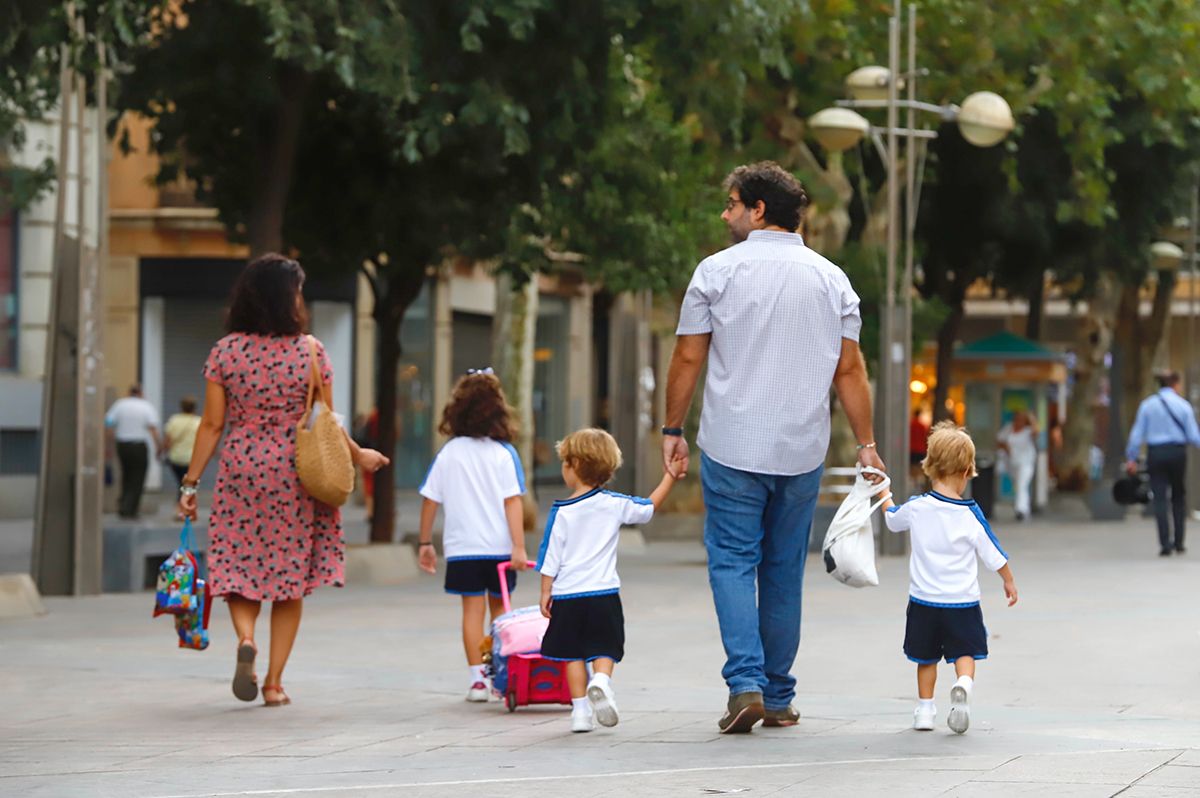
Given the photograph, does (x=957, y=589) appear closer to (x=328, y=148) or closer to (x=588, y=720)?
(x=588, y=720)

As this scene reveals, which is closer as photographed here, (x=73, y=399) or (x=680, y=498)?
(x=73, y=399)

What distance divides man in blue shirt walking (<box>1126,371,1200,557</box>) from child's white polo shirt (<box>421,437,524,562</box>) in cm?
1310

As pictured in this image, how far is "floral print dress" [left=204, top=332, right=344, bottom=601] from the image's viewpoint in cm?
925

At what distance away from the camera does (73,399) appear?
Answer: 15.9 meters

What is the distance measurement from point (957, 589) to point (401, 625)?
6099mm

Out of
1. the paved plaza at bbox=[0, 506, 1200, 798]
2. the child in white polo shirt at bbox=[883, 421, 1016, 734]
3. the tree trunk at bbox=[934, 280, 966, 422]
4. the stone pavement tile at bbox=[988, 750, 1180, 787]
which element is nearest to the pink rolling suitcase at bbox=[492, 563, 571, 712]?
the paved plaza at bbox=[0, 506, 1200, 798]

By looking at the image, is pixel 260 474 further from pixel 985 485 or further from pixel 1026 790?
pixel 985 485

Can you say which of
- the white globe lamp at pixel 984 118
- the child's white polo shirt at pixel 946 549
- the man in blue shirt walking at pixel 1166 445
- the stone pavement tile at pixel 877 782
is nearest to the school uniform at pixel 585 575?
the child's white polo shirt at pixel 946 549

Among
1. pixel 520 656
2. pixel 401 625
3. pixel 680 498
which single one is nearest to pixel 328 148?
pixel 401 625

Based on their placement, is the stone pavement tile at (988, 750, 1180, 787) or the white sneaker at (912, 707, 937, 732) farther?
the white sneaker at (912, 707, 937, 732)

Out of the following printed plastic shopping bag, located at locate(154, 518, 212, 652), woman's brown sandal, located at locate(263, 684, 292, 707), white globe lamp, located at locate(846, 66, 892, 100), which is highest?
white globe lamp, located at locate(846, 66, 892, 100)

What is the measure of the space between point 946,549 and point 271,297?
2.86m

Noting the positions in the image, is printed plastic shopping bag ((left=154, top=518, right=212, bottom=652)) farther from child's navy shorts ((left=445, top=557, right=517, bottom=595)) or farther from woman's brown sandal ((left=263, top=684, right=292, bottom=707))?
child's navy shorts ((left=445, top=557, right=517, bottom=595))

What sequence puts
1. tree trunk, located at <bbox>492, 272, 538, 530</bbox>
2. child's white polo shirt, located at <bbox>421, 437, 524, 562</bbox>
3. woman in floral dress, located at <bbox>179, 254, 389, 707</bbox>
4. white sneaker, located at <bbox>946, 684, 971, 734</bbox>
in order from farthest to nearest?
tree trunk, located at <bbox>492, 272, 538, 530</bbox> → child's white polo shirt, located at <bbox>421, 437, 524, 562</bbox> → woman in floral dress, located at <bbox>179, 254, 389, 707</bbox> → white sneaker, located at <bbox>946, 684, 971, 734</bbox>
